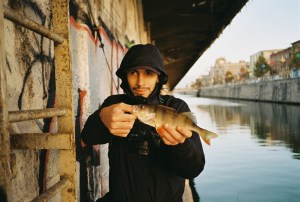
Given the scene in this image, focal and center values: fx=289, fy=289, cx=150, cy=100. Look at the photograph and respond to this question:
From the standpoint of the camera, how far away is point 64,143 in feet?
6.63

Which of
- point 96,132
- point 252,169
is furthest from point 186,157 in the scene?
point 252,169

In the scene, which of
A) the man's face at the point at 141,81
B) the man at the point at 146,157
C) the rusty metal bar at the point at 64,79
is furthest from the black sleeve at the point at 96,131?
the man's face at the point at 141,81

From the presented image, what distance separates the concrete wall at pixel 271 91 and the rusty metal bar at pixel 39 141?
34998 millimetres

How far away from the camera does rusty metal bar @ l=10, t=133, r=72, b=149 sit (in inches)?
74.3

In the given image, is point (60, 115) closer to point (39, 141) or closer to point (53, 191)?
point (39, 141)

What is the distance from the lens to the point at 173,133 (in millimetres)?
2152

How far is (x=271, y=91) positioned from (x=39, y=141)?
4525 cm

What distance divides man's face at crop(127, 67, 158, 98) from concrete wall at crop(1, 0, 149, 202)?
74 cm

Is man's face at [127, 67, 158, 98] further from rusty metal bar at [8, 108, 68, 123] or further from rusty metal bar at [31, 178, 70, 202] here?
rusty metal bar at [31, 178, 70, 202]

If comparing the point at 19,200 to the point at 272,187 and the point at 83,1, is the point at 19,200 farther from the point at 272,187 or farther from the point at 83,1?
the point at 272,187

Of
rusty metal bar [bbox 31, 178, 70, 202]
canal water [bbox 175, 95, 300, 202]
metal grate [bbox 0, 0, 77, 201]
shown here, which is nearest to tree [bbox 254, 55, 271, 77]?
canal water [bbox 175, 95, 300, 202]

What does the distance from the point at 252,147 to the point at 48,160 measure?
12011 millimetres

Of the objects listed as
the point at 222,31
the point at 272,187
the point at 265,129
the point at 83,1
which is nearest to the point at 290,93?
the point at 265,129

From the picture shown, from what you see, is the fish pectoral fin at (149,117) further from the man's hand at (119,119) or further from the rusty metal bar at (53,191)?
the rusty metal bar at (53,191)
